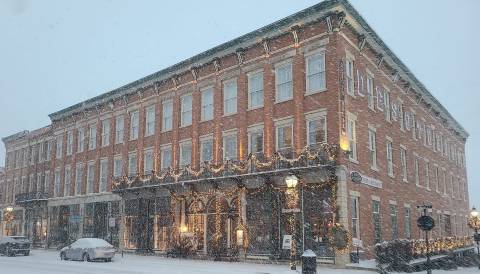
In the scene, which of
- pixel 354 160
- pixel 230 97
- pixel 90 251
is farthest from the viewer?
pixel 230 97

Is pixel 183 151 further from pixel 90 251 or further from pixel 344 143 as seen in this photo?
pixel 344 143

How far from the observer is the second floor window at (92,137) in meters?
40.4

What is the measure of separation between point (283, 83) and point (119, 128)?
1692cm

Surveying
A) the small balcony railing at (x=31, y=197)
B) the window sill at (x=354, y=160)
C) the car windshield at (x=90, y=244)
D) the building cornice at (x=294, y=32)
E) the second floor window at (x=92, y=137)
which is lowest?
the car windshield at (x=90, y=244)

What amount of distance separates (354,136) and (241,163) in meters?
6.05

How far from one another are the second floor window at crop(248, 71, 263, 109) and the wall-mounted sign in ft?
22.3

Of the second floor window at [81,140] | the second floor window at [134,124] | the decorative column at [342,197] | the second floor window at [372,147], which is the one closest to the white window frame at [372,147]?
the second floor window at [372,147]

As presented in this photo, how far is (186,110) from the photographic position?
3194cm

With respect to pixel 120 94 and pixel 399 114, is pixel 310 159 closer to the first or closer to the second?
Answer: pixel 399 114

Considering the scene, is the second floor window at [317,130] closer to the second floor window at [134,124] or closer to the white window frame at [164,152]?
the white window frame at [164,152]

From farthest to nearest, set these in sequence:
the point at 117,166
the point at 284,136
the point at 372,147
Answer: the point at 117,166 < the point at 372,147 < the point at 284,136

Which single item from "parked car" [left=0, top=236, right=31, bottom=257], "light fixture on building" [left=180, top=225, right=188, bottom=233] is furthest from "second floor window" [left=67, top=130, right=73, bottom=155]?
"light fixture on building" [left=180, top=225, right=188, bottom=233]

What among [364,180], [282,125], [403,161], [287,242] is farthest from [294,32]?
[403,161]

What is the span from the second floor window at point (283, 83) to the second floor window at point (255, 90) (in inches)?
48.6
